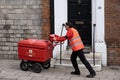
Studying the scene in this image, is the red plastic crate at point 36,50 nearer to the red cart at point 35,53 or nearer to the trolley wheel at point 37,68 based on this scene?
the red cart at point 35,53

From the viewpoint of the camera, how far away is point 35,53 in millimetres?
10688

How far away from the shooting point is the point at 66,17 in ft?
41.0

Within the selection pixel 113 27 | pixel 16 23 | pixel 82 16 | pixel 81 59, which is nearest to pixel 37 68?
pixel 81 59

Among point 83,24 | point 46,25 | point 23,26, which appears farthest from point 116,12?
point 23,26

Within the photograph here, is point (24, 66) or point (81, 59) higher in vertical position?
point (81, 59)

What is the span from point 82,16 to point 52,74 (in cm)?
301

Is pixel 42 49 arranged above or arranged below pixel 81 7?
below

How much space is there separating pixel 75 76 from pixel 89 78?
49 centimetres

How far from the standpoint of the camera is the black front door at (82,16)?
41.2ft

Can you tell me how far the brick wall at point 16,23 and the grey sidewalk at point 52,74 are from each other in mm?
1363

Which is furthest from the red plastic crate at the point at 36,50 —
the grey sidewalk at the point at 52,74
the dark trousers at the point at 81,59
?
the dark trousers at the point at 81,59

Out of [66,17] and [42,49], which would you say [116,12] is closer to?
[66,17]

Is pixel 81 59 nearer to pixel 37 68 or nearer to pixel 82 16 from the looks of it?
pixel 37 68

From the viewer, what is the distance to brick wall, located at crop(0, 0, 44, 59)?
12828 mm
